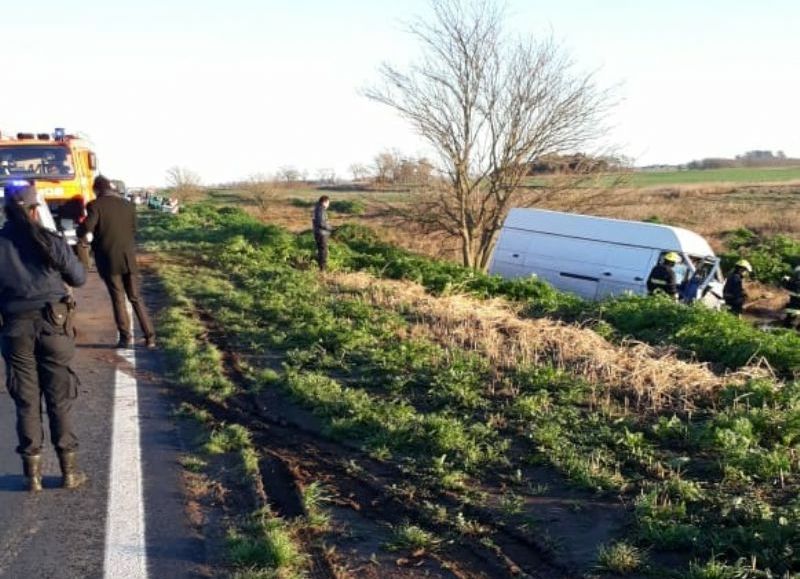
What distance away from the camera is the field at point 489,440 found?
3973mm

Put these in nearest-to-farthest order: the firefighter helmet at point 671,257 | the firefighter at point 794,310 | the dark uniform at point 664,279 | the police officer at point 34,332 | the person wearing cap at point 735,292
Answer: the police officer at point 34,332 < the firefighter at point 794,310 < the dark uniform at point 664,279 < the firefighter helmet at point 671,257 < the person wearing cap at point 735,292

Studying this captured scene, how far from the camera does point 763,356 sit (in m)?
7.63

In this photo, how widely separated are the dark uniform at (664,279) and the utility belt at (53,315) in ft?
40.0

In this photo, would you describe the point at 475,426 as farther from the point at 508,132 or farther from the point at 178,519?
the point at 508,132

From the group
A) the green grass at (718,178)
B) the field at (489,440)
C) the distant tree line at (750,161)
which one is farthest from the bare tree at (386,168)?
the distant tree line at (750,161)

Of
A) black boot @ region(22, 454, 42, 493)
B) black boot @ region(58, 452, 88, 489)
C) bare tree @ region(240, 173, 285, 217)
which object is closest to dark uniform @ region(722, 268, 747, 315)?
black boot @ region(58, 452, 88, 489)

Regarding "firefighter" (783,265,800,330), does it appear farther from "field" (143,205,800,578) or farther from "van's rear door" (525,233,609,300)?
"field" (143,205,800,578)

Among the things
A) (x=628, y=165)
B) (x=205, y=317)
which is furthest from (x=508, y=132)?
(x=205, y=317)

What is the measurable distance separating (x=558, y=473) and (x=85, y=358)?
205 inches

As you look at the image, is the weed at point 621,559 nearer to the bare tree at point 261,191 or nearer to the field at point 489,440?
the field at point 489,440

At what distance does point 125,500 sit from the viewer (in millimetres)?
4637

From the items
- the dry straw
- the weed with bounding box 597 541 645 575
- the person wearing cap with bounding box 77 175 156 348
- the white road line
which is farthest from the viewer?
the person wearing cap with bounding box 77 175 156 348

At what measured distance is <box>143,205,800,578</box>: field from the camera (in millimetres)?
3973

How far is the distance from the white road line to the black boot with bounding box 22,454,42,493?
0.41m
